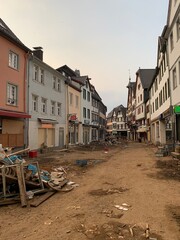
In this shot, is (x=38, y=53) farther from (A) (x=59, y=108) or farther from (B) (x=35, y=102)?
(A) (x=59, y=108)

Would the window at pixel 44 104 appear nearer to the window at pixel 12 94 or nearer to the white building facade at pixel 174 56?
the window at pixel 12 94

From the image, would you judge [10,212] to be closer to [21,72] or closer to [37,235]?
[37,235]

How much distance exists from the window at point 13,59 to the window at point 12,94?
169 centimetres

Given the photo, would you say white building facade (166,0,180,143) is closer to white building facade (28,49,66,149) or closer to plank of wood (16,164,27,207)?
plank of wood (16,164,27,207)

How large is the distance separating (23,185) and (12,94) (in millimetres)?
12488

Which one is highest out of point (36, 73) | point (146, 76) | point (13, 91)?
point (146, 76)

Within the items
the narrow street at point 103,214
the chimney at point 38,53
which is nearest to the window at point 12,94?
the chimney at point 38,53

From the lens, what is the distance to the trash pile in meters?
6.77

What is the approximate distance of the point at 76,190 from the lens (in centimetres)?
812

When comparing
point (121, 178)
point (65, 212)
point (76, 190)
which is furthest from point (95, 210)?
point (121, 178)

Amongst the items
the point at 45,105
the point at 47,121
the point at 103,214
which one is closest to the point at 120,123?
the point at 45,105

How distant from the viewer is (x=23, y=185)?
6.84 meters

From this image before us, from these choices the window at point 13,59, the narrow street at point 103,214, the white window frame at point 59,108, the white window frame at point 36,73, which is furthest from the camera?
the white window frame at point 59,108

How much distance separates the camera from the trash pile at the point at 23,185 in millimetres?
6774
